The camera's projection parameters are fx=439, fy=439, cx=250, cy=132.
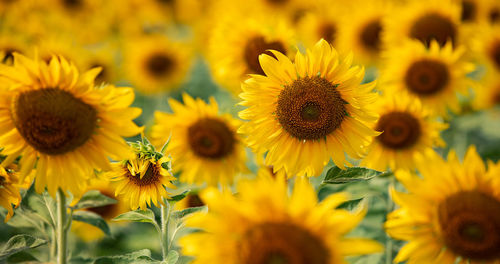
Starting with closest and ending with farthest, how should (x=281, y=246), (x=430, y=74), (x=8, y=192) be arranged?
(x=281, y=246), (x=8, y=192), (x=430, y=74)

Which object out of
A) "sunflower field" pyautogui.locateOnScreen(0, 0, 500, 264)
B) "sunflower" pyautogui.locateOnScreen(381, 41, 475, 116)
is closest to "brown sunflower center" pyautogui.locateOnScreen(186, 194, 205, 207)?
"sunflower field" pyautogui.locateOnScreen(0, 0, 500, 264)

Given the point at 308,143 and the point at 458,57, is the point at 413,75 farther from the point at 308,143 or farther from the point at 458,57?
the point at 308,143

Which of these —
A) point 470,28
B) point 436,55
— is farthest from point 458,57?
point 470,28

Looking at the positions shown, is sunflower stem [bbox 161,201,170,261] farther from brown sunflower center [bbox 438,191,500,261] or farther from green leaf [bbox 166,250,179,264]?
brown sunflower center [bbox 438,191,500,261]

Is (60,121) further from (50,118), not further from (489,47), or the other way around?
(489,47)

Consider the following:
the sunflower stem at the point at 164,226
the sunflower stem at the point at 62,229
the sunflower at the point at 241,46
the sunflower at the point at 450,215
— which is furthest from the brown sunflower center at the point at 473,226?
the sunflower at the point at 241,46

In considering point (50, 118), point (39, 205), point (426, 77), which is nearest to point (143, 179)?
point (50, 118)

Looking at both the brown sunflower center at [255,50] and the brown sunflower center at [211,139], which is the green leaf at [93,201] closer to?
the brown sunflower center at [211,139]
